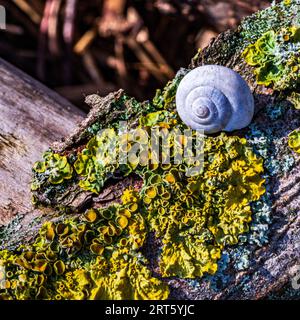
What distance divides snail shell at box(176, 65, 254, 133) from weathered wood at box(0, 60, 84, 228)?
598mm

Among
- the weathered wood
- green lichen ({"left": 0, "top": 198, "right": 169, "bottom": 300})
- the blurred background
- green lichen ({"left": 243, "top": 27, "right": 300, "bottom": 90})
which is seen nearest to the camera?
green lichen ({"left": 0, "top": 198, "right": 169, "bottom": 300})

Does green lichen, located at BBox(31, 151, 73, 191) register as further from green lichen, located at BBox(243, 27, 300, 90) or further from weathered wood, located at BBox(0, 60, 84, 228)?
green lichen, located at BBox(243, 27, 300, 90)

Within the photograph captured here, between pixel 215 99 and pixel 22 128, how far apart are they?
0.78 meters

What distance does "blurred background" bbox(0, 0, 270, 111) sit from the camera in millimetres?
3205

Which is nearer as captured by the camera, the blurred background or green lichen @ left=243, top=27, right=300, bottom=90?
green lichen @ left=243, top=27, right=300, bottom=90

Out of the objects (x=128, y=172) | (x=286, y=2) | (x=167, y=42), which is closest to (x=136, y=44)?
(x=167, y=42)

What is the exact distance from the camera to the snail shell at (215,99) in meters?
1.67

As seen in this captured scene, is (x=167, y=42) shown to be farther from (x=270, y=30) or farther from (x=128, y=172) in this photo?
(x=128, y=172)

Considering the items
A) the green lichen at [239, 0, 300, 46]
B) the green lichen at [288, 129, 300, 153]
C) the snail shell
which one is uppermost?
the green lichen at [239, 0, 300, 46]

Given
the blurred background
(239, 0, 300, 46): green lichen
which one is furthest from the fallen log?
the blurred background

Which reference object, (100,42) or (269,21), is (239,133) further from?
(100,42)

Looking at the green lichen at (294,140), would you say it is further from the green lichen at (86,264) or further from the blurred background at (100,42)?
the blurred background at (100,42)

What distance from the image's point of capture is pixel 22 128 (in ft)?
6.55
